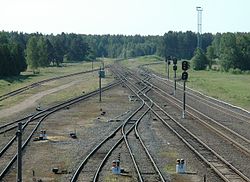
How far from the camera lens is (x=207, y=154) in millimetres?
25469

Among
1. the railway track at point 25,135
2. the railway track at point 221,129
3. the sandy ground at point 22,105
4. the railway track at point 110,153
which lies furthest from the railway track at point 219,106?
the sandy ground at point 22,105

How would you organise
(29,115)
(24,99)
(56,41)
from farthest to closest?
1. (56,41)
2. (24,99)
3. (29,115)

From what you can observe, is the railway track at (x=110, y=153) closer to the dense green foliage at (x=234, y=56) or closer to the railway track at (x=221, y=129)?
the railway track at (x=221, y=129)

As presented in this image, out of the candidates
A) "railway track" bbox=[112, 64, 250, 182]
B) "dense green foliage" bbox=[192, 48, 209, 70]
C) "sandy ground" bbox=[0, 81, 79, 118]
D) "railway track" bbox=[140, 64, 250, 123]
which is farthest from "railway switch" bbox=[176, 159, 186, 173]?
"dense green foliage" bbox=[192, 48, 209, 70]

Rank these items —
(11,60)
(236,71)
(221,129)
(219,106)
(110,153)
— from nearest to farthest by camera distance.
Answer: (110,153)
(221,129)
(219,106)
(11,60)
(236,71)

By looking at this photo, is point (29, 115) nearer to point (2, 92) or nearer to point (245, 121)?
point (245, 121)

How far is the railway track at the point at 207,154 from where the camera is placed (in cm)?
2092

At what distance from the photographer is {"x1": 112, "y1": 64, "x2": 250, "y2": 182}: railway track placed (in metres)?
20.9

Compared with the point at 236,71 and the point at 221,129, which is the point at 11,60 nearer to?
the point at 236,71

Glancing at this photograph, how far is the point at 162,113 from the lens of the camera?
4284 centimetres

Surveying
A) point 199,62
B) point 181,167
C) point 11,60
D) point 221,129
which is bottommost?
point 221,129

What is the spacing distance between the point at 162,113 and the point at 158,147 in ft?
50.4

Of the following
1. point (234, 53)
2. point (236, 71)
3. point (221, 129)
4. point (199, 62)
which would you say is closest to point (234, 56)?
point (234, 53)

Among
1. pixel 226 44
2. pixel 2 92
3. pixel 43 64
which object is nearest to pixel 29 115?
pixel 2 92
